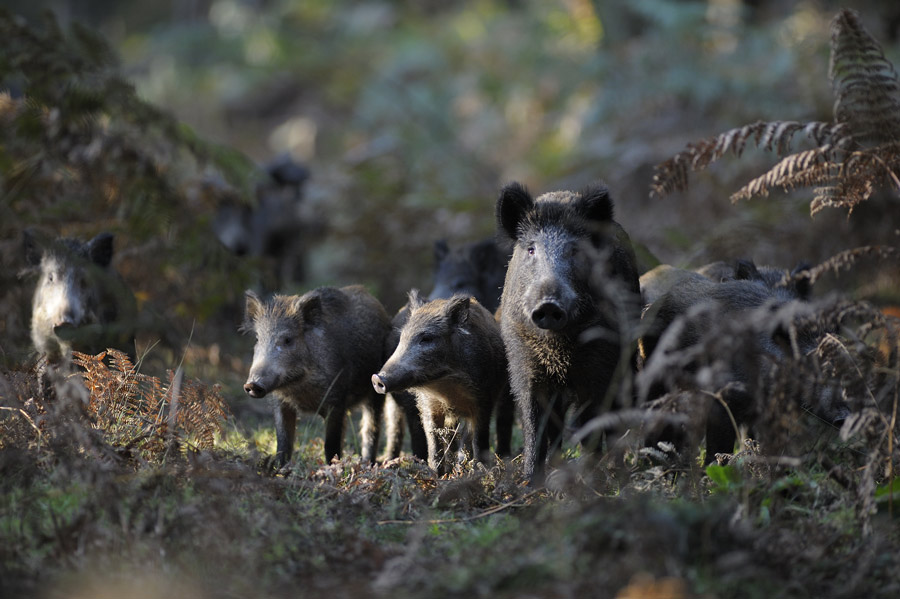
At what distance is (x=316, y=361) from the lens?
7.04 metres

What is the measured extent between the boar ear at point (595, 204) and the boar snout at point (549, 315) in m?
0.89

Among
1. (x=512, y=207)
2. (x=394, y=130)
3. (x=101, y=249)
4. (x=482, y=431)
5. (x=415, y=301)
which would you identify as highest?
(x=394, y=130)

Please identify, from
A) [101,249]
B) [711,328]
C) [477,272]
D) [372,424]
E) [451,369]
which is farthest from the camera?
[477,272]

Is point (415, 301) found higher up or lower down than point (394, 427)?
higher up

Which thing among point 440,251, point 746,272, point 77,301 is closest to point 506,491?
point 746,272

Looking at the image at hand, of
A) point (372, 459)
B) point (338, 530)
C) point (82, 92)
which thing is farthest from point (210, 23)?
point (338, 530)

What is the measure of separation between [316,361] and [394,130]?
12.8 metres

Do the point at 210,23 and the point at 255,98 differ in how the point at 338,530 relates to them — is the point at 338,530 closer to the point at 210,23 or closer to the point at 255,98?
the point at 255,98

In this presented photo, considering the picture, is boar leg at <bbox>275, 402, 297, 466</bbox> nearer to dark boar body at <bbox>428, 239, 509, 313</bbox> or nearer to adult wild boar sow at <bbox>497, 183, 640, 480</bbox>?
adult wild boar sow at <bbox>497, 183, 640, 480</bbox>

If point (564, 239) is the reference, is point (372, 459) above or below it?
below

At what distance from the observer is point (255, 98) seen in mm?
28250

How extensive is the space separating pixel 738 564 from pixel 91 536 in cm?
280

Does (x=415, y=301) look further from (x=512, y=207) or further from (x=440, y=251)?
(x=440, y=251)

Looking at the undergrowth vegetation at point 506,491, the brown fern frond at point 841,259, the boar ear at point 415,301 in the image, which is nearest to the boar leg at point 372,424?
the undergrowth vegetation at point 506,491
